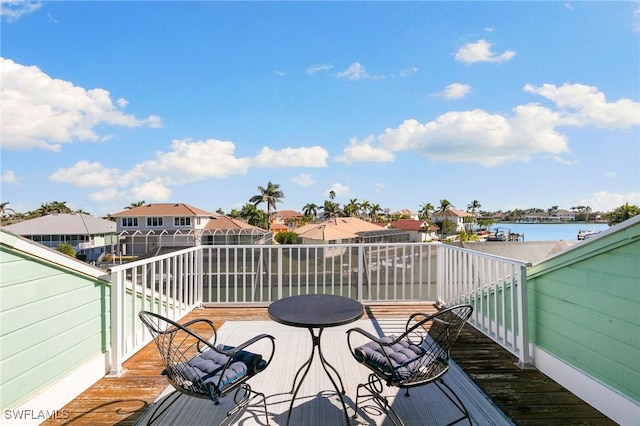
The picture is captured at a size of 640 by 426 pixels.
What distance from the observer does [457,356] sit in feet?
9.66

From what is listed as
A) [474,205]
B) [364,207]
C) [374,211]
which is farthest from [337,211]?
[474,205]

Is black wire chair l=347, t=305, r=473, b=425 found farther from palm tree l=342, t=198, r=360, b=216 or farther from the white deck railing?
palm tree l=342, t=198, r=360, b=216

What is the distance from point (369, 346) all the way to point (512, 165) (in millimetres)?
29185

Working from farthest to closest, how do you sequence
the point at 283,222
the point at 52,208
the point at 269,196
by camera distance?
the point at 283,222, the point at 52,208, the point at 269,196

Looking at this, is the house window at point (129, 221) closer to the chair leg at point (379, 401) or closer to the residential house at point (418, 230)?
the residential house at point (418, 230)

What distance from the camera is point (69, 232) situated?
78.4 feet

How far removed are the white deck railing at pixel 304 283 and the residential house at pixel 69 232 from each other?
22.9m

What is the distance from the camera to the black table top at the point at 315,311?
6.23 feet

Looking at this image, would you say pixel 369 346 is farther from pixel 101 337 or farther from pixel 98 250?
pixel 98 250

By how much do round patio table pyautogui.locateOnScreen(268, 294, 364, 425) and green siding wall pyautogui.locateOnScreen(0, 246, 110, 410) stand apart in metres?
1.51

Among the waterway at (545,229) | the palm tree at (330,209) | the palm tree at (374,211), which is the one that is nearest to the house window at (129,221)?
the palm tree at (330,209)

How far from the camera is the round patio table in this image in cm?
190

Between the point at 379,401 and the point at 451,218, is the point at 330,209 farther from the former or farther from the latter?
the point at 379,401

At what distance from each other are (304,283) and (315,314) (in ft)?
10.3
